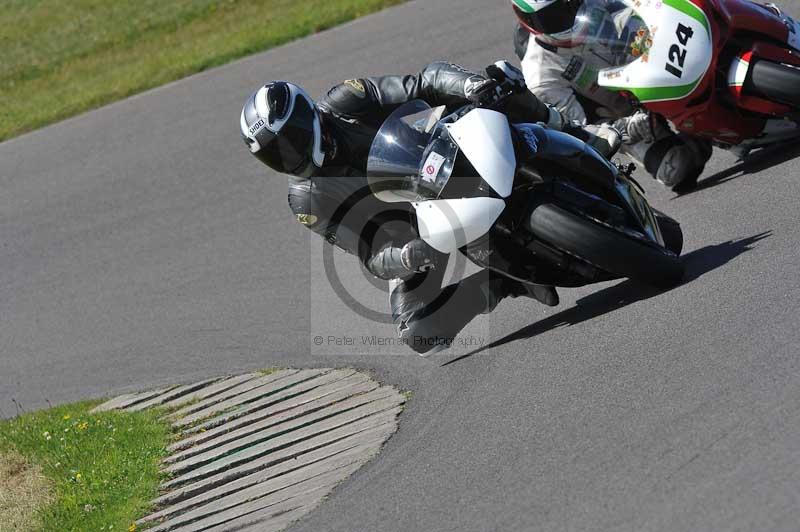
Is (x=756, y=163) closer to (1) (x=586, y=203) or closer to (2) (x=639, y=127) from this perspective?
(2) (x=639, y=127)

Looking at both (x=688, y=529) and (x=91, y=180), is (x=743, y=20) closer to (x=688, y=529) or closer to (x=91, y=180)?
(x=688, y=529)

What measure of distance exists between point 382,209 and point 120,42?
9.80 meters

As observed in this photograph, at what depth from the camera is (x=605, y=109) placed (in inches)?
308

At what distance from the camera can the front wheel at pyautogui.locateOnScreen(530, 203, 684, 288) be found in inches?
216

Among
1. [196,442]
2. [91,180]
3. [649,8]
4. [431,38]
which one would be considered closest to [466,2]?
[431,38]

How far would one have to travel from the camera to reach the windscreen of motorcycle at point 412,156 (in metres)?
5.80

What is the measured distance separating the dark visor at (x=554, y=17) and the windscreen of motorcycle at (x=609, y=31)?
0.05m

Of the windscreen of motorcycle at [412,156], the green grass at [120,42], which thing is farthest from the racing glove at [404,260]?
the green grass at [120,42]

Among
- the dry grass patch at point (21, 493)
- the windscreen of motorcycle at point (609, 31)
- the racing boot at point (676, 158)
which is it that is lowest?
the dry grass patch at point (21, 493)

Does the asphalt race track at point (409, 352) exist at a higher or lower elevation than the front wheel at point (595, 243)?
lower

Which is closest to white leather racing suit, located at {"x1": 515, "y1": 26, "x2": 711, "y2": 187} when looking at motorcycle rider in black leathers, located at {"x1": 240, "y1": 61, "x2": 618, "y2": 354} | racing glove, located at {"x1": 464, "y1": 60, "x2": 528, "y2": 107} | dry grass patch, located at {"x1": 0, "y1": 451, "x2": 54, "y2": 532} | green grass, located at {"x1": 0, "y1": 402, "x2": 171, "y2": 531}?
motorcycle rider in black leathers, located at {"x1": 240, "y1": 61, "x2": 618, "y2": 354}

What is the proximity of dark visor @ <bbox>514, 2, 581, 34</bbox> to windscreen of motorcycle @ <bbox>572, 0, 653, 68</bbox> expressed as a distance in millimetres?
48

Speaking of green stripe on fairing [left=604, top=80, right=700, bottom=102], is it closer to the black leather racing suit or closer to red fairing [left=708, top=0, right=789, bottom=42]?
red fairing [left=708, top=0, right=789, bottom=42]

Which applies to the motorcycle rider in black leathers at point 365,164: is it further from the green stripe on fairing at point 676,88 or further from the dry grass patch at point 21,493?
the dry grass patch at point 21,493
